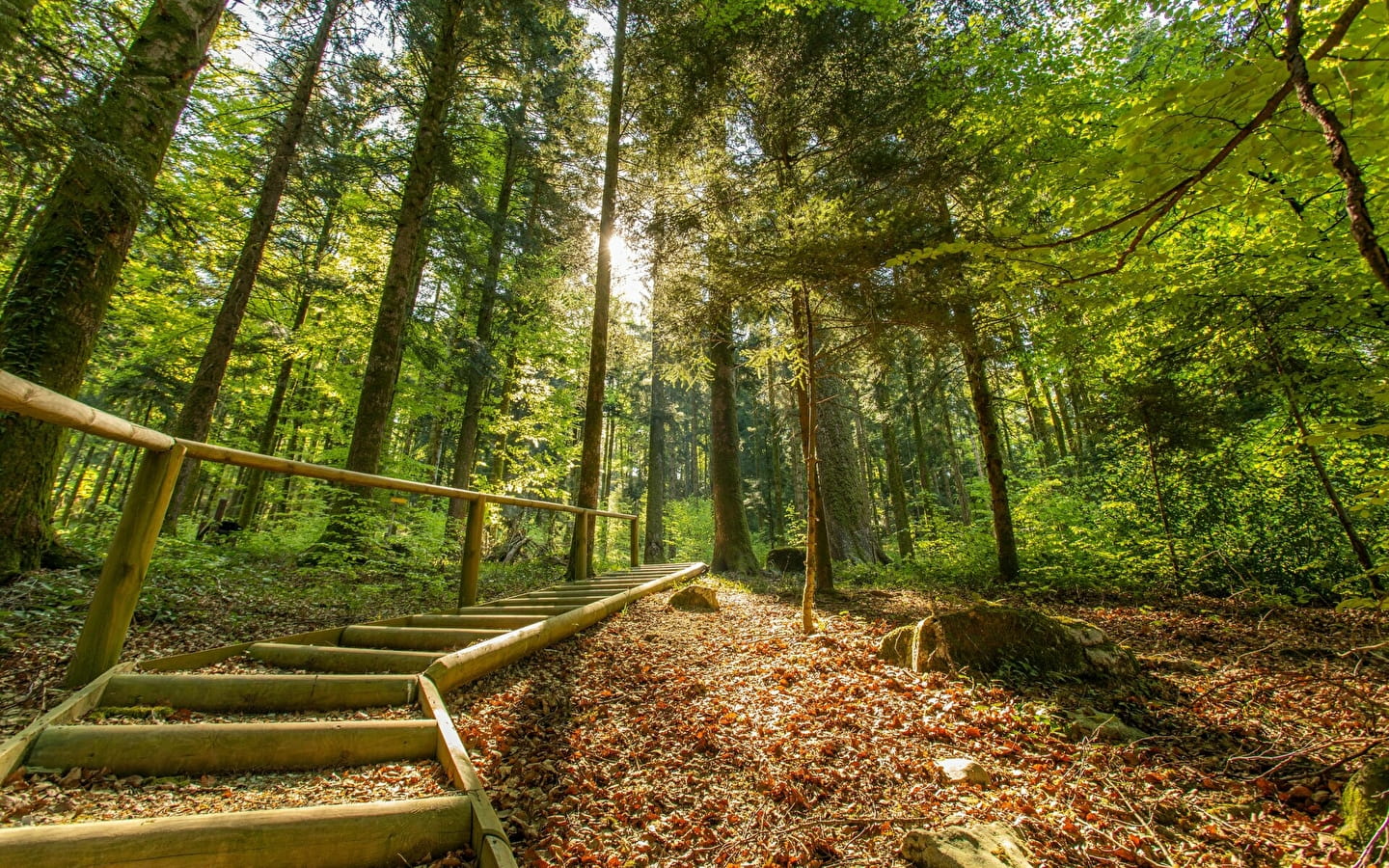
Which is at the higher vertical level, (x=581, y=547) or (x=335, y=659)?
(x=581, y=547)

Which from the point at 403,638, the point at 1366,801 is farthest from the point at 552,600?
the point at 1366,801

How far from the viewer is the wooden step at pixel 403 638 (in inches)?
143

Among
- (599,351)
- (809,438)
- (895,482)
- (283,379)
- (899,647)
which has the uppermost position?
(283,379)

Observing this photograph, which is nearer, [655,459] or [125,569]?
[125,569]

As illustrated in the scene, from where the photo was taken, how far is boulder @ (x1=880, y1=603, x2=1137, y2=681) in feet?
12.1

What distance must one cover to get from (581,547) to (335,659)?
4.31 m

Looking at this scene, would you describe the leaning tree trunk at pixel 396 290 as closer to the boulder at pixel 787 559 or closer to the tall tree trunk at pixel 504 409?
the tall tree trunk at pixel 504 409

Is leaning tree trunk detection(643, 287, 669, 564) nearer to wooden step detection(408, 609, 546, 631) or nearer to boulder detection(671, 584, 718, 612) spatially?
boulder detection(671, 584, 718, 612)

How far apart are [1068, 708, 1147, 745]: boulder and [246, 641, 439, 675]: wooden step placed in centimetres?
390

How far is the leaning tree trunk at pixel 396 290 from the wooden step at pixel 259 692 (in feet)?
13.6

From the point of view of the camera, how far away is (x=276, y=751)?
2.06 m

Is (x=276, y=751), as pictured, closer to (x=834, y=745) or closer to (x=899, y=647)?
(x=834, y=745)

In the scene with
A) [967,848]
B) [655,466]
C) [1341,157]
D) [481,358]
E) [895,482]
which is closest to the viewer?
[1341,157]

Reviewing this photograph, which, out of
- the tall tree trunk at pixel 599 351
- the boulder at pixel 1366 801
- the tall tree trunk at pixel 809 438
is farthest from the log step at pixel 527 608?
the boulder at pixel 1366 801
